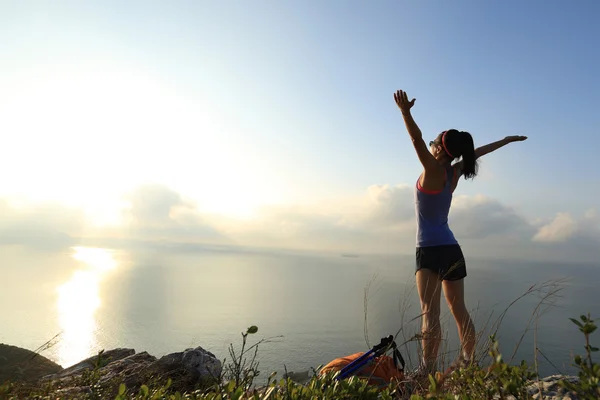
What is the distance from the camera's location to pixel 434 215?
3500 mm

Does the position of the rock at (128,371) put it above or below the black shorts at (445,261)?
below

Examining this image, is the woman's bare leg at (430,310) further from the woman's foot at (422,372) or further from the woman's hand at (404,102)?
the woman's hand at (404,102)

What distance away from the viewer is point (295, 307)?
195 ft

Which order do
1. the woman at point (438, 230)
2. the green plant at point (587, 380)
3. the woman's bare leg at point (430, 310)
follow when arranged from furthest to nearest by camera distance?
the woman at point (438, 230) → the woman's bare leg at point (430, 310) → the green plant at point (587, 380)

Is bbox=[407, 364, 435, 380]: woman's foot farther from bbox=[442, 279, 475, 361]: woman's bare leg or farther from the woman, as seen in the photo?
bbox=[442, 279, 475, 361]: woman's bare leg

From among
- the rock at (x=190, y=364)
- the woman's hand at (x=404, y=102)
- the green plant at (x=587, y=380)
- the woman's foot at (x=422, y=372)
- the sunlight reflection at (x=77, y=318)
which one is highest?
the woman's hand at (x=404, y=102)

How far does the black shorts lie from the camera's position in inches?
133

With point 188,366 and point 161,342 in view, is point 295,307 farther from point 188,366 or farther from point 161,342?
point 188,366

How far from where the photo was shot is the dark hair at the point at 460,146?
3.49 metres

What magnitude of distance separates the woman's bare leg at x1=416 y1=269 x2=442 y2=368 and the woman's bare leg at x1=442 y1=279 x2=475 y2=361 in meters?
0.10

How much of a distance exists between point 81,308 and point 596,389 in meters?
69.6

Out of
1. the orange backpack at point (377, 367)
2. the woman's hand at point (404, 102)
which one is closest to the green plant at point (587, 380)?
the orange backpack at point (377, 367)

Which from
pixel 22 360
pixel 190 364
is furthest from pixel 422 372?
pixel 22 360

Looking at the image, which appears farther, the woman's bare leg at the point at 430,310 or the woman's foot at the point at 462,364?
the woman's bare leg at the point at 430,310
